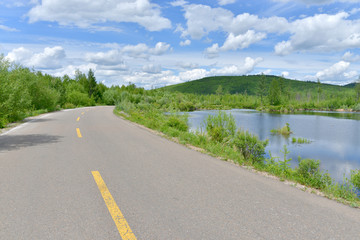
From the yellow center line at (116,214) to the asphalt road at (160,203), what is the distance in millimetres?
59

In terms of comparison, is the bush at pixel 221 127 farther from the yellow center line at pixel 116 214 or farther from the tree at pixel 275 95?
the tree at pixel 275 95

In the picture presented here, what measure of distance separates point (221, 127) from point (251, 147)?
401 cm

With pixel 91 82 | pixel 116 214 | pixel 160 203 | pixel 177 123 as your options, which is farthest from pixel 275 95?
pixel 116 214

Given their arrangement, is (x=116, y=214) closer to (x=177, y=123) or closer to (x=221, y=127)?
(x=221, y=127)

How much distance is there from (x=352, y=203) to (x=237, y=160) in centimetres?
321

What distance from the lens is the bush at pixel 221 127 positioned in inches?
451

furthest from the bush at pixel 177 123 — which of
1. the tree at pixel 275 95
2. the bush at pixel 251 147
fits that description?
the tree at pixel 275 95

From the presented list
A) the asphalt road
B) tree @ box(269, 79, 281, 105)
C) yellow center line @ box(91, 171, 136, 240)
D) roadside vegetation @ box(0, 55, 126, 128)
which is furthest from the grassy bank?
tree @ box(269, 79, 281, 105)

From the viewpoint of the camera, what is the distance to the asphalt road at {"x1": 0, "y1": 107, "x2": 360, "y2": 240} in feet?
10.2

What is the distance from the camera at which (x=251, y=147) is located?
8070 mm

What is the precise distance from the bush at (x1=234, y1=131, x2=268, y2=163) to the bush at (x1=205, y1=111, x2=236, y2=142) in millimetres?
2708

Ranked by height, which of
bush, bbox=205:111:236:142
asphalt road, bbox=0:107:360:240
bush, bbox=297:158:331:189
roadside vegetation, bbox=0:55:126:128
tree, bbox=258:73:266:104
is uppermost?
tree, bbox=258:73:266:104

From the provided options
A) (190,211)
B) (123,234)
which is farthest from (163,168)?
(123,234)

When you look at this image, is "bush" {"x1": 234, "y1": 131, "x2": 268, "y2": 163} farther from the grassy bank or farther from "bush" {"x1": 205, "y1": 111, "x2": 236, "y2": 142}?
"bush" {"x1": 205, "y1": 111, "x2": 236, "y2": 142}
